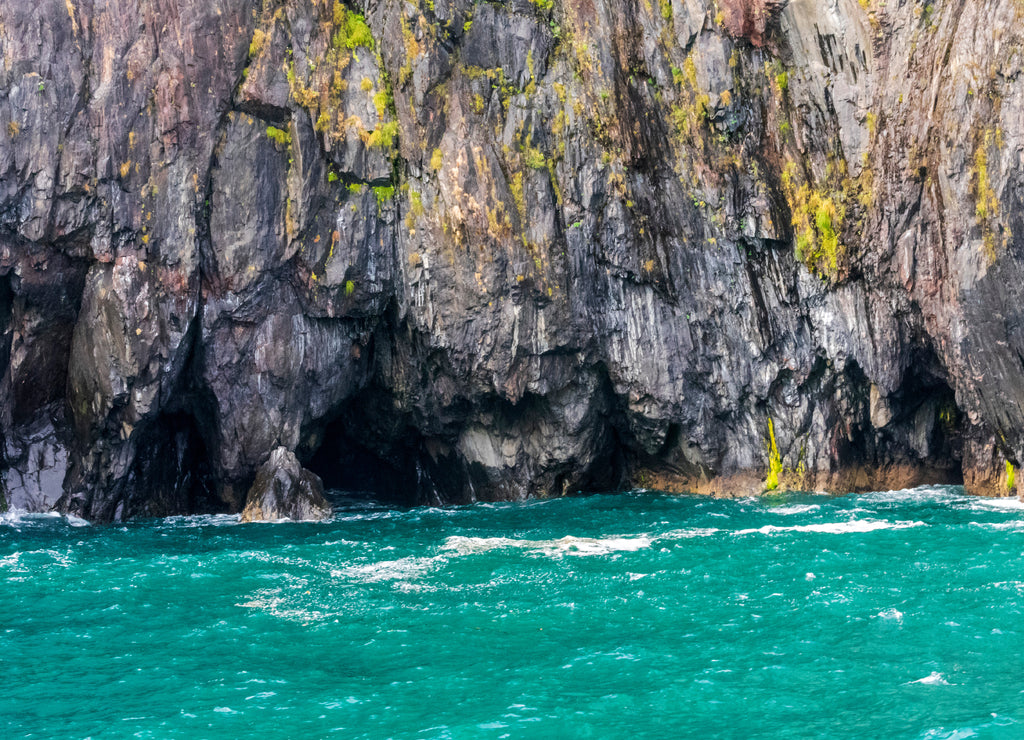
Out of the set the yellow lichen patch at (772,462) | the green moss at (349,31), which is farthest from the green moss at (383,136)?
the yellow lichen patch at (772,462)

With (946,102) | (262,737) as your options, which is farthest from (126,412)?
(946,102)

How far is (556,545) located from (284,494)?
995 centimetres

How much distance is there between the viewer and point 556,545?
22891mm

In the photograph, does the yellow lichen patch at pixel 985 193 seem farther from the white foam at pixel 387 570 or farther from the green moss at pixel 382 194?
the green moss at pixel 382 194

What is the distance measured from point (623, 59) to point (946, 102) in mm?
9676

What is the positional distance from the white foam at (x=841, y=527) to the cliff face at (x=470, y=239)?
5944mm

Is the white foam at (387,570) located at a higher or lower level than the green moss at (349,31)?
lower

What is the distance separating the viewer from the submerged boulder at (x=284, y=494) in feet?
94.1

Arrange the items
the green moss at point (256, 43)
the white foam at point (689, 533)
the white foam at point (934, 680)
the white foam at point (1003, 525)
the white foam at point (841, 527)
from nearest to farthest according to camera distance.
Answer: the white foam at point (934, 680), the white foam at point (1003, 525), the white foam at point (841, 527), the white foam at point (689, 533), the green moss at point (256, 43)

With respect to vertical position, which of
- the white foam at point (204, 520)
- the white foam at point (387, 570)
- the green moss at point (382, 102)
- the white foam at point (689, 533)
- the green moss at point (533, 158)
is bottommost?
the white foam at point (387, 570)

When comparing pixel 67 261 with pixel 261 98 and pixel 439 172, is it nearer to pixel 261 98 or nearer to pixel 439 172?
pixel 261 98

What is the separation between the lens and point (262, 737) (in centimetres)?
1234

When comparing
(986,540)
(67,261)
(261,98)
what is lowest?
(986,540)

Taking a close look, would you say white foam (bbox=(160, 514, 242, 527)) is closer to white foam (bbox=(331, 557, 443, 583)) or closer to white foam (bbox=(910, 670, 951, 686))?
white foam (bbox=(331, 557, 443, 583))
